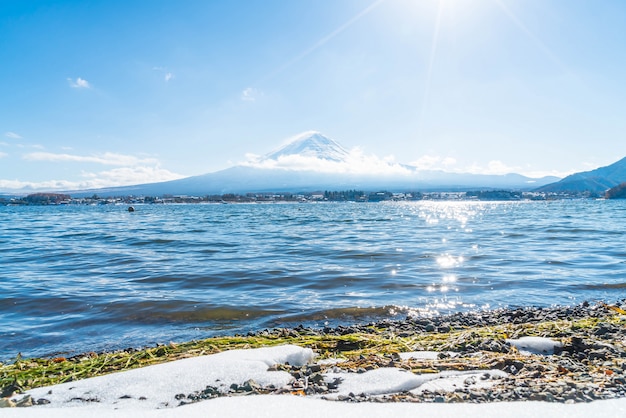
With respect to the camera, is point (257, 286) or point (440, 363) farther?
point (257, 286)

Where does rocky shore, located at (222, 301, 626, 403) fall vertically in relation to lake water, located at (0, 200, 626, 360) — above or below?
above

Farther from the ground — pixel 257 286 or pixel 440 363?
pixel 440 363

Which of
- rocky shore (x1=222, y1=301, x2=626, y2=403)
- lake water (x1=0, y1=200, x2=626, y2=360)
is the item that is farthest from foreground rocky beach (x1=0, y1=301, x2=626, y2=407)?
lake water (x1=0, y1=200, x2=626, y2=360)

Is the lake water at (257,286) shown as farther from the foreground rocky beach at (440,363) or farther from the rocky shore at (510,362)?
the rocky shore at (510,362)

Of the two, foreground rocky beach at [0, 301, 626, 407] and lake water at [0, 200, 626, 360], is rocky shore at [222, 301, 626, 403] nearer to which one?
foreground rocky beach at [0, 301, 626, 407]

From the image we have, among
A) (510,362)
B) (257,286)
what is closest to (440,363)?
(510,362)

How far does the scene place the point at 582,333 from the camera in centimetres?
480

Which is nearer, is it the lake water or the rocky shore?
the rocky shore

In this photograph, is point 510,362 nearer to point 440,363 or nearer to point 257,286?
point 440,363

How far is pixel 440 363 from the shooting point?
3.68m

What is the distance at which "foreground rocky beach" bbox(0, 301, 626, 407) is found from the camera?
2.91 m

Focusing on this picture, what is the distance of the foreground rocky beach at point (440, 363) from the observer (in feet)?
9.55

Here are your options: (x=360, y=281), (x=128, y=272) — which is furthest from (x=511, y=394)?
(x=128, y=272)

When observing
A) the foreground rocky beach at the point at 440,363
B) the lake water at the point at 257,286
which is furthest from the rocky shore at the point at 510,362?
the lake water at the point at 257,286
